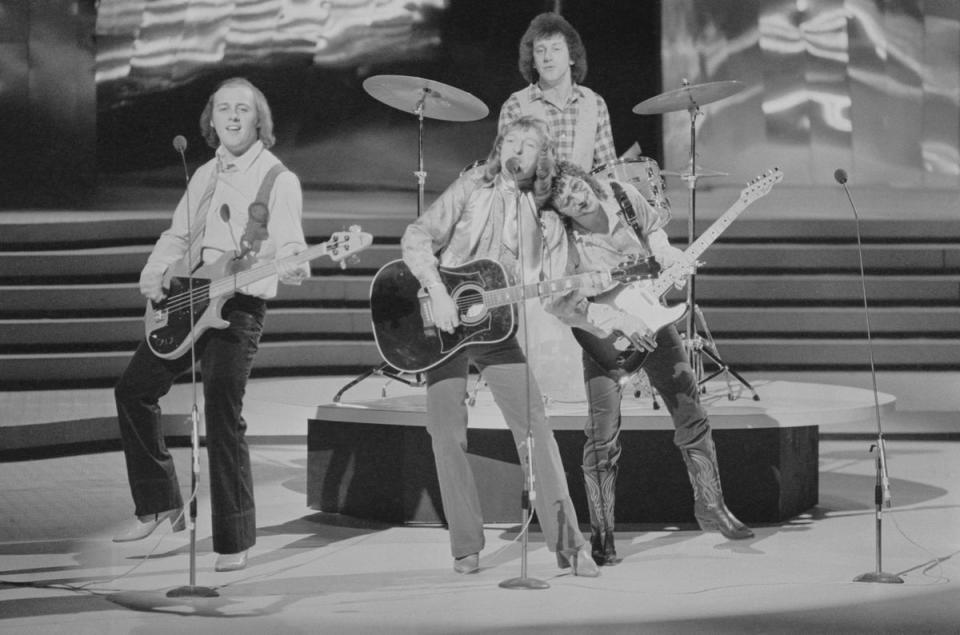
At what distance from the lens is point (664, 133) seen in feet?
40.7

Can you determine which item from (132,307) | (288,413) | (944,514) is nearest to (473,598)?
(288,413)

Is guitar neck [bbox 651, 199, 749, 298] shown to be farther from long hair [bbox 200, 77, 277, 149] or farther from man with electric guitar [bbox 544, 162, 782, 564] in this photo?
long hair [bbox 200, 77, 277, 149]

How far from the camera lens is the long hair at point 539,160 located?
4922mm

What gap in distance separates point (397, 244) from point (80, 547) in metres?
5.15

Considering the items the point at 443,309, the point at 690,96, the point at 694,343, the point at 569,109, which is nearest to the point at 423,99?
the point at 569,109

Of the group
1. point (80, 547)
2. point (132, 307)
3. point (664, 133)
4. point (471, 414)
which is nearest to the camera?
point (80, 547)

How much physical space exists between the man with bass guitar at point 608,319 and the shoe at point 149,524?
5.68ft

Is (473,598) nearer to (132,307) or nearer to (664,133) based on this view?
(132,307)

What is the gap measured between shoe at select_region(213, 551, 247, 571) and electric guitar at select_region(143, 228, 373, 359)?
0.79 meters

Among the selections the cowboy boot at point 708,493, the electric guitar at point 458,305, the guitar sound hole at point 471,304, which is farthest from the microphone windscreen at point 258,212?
the cowboy boot at point 708,493

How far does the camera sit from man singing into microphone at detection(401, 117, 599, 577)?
4.93 metres

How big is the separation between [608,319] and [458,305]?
0.59m

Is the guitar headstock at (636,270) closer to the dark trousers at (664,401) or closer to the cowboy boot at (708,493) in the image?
the dark trousers at (664,401)

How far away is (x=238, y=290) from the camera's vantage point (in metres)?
5.05
